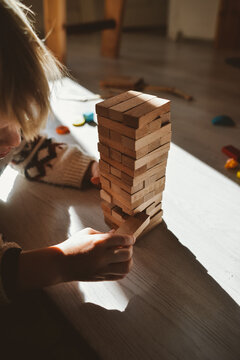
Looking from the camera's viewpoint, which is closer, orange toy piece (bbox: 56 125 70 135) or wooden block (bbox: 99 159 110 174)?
wooden block (bbox: 99 159 110 174)

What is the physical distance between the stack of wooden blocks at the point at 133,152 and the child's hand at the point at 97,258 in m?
0.07

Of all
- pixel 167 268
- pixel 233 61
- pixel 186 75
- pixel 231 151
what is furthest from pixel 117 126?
pixel 233 61

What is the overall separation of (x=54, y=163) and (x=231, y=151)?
62cm

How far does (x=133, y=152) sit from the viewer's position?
568mm

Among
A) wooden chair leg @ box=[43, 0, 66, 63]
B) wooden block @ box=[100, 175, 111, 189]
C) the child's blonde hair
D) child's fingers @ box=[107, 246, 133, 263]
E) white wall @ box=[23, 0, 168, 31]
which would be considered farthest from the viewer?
white wall @ box=[23, 0, 168, 31]

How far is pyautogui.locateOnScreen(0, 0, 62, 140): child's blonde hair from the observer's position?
472mm

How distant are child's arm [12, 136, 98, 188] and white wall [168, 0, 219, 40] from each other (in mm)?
2367

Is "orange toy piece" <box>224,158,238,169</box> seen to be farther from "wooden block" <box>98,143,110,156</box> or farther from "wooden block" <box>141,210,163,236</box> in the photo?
"wooden block" <box>98,143,110,156</box>

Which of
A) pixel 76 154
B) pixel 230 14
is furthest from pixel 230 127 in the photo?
pixel 230 14

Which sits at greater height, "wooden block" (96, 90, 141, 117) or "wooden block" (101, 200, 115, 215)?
"wooden block" (96, 90, 141, 117)

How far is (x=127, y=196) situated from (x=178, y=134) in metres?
0.67

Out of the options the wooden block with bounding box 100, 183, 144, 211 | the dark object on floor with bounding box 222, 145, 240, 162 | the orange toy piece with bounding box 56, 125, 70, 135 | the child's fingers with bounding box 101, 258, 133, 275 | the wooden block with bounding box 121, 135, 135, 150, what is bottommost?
the child's fingers with bounding box 101, 258, 133, 275

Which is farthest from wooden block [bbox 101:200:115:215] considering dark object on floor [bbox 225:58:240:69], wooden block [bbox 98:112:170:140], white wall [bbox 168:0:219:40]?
white wall [bbox 168:0:219:40]

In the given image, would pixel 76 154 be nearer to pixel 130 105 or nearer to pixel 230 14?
pixel 130 105
